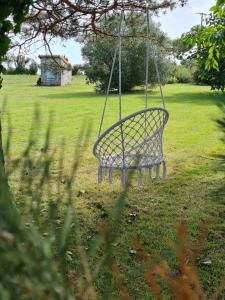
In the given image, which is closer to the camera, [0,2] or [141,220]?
[0,2]

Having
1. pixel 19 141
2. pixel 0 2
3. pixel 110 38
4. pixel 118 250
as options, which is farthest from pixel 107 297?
pixel 19 141

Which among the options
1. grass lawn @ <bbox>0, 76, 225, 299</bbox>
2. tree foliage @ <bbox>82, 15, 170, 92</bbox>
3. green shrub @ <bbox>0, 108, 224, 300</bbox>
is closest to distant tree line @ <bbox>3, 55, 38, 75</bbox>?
grass lawn @ <bbox>0, 76, 225, 299</bbox>

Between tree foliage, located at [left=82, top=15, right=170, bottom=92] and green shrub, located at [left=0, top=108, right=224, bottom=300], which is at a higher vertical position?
tree foliage, located at [left=82, top=15, right=170, bottom=92]

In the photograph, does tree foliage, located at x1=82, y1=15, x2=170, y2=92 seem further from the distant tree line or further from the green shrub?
the green shrub

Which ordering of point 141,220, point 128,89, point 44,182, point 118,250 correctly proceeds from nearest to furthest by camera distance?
point 44,182 → point 118,250 → point 141,220 → point 128,89

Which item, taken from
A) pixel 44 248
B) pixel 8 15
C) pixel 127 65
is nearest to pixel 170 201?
pixel 8 15

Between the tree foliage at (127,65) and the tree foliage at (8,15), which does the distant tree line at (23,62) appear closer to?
the tree foliage at (8,15)

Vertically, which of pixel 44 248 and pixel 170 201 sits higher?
pixel 44 248

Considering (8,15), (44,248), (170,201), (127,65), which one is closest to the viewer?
(44,248)

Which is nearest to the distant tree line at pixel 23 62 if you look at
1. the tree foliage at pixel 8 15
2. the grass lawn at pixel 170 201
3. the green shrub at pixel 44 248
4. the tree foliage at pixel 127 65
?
the grass lawn at pixel 170 201

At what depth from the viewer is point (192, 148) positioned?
26.6 feet

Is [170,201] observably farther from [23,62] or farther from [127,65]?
[127,65]

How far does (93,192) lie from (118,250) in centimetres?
186

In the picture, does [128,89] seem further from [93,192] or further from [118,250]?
[118,250]
